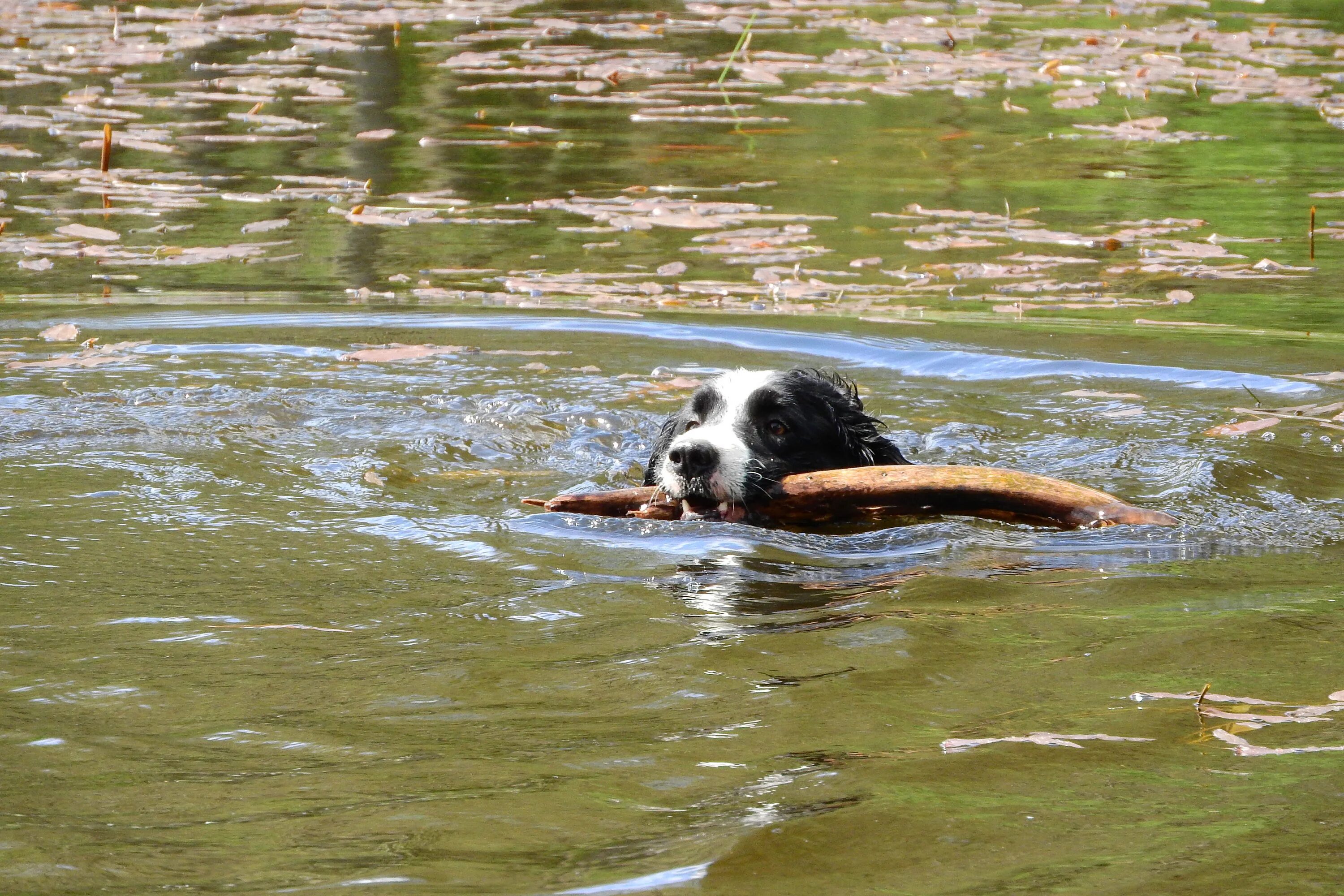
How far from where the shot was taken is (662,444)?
6.59m

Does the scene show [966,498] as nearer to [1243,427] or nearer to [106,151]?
[1243,427]

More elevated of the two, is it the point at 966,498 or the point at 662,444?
the point at 966,498

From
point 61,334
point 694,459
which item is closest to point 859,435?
point 694,459

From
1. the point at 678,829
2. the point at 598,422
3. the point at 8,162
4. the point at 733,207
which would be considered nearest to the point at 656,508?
the point at 598,422

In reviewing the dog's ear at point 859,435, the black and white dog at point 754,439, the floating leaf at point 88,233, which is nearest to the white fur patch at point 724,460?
the black and white dog at point 754,439

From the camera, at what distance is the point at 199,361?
7879mm

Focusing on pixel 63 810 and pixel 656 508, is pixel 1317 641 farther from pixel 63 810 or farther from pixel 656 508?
pixel 63 810

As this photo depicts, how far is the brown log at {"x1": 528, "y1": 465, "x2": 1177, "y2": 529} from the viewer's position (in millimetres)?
4984

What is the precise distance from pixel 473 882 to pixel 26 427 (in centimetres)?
455

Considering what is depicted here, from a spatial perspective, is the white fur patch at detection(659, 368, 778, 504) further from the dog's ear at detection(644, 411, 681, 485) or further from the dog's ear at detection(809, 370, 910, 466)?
the dog's ear at detection(809, 370, 910, 466)

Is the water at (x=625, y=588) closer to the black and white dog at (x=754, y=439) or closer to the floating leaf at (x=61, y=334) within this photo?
the floating leaf at (x=61, y=334)

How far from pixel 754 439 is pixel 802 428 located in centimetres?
30

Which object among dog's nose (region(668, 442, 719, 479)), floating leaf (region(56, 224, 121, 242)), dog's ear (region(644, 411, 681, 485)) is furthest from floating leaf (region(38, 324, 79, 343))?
dog's nose (region(668, 442, 719, 479))

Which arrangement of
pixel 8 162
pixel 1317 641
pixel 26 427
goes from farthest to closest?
pixel 8 162
pixel 26 427
pixel 1317 641
